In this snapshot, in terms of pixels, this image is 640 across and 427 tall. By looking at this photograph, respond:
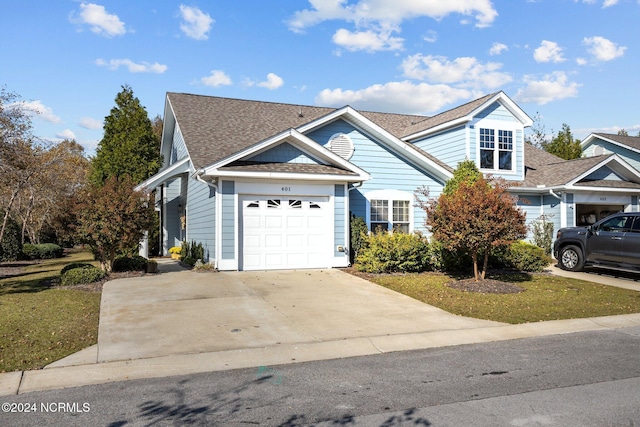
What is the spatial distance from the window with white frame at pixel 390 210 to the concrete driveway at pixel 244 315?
4.78 m

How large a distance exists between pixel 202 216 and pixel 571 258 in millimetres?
12126

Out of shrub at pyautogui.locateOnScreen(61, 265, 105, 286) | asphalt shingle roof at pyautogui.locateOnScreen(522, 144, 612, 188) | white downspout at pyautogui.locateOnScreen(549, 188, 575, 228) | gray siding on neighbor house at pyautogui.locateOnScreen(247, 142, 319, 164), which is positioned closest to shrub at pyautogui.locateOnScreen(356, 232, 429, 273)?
gray siding on neighbor house at pyautogui.locateOnScreen(247, 142, 319, 164)

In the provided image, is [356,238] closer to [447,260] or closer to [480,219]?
[447,260]

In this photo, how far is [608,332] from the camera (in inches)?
324

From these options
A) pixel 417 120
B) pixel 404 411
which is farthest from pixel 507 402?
pixel 417 120

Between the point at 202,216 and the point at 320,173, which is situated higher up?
the point at 320,173

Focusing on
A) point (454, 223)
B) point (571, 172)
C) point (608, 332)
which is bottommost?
point (608, 332)

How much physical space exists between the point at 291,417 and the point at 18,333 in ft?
17.5

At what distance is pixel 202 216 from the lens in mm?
16375

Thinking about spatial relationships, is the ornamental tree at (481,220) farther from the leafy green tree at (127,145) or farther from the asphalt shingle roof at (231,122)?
the leafy green tree at (127,145)

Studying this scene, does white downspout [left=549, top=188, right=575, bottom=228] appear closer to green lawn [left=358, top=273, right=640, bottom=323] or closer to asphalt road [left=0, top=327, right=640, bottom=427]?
green lawn [left=358, top=273, right=640, bottom=323]

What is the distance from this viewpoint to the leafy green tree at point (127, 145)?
77.9ft

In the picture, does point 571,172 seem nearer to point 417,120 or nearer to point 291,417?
point 417,120

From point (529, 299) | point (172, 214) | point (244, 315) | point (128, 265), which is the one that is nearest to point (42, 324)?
point (244, 315)
